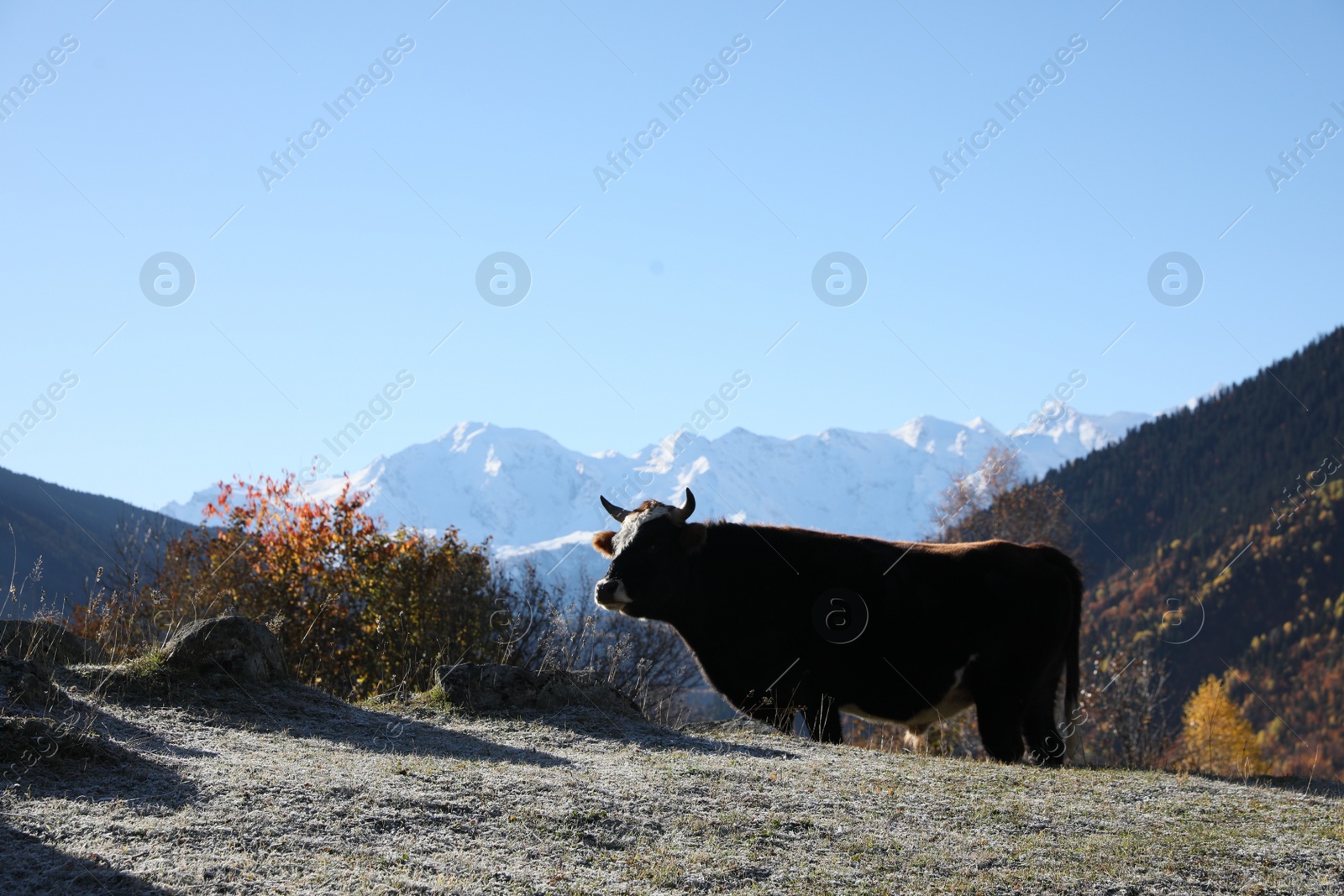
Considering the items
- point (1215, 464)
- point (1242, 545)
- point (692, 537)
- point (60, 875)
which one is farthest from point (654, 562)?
point (1215, 464)

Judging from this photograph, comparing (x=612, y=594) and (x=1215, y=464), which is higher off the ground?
(x=1215, y=464)

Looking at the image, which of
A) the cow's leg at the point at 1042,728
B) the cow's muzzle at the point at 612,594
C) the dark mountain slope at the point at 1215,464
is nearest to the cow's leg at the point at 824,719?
the cow's leg at the point at 1042,728

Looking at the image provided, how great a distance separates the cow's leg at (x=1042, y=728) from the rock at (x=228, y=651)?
7513mm

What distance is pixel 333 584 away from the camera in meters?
23.5

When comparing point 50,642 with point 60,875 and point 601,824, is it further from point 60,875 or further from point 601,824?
point 601,824

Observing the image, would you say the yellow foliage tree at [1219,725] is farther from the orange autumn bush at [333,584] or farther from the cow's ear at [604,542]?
the cow's ear at [604,542]

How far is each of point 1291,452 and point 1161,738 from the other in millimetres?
101260

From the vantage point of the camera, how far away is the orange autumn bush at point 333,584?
62.0 ft

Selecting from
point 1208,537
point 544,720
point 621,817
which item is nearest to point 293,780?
point 621,817

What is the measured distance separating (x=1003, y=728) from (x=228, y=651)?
7570mm

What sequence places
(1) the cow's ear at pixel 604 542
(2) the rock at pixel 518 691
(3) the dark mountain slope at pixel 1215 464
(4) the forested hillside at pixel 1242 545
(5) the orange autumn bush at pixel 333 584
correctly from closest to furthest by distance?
1. (2) the rock at pixel 518 691
2. (1) the cow's ear at pixel 604 542
3. (5) the orange autumn bush at pixel 333 584
4. (4) the forested hillside at pixel 1242 545
5. (3) the dark mountain slope at pixel 1215 464

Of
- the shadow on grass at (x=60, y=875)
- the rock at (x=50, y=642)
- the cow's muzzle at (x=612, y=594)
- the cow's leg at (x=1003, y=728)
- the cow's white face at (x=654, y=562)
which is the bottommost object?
the shadow on grass at (x=60, y=875)

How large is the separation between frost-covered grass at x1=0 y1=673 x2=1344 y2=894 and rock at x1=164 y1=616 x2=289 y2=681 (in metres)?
1.12

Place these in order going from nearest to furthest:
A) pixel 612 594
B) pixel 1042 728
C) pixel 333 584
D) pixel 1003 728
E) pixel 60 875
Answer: pixel 60 875
pixel 1003 728
pixel 1042 728
pixel 612 594
pixel 333 584
